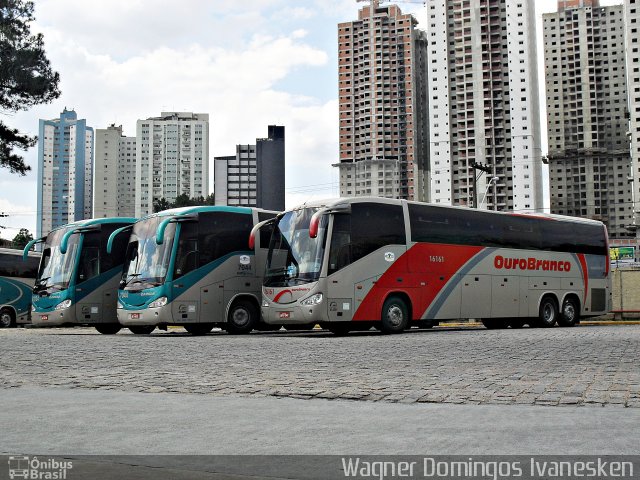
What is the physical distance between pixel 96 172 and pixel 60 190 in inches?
188

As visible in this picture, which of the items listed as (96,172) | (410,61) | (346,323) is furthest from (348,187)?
(346,323)

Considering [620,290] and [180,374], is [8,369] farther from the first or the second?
[620,290]

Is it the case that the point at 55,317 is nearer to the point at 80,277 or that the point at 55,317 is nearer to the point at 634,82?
the point at 80,277

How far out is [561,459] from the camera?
4004 mm

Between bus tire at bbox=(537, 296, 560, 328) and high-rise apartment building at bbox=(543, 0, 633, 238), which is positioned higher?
high-rise apartment building at bbox=(543, 0, 633, 238)

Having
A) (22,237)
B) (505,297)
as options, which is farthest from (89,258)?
(22,237)

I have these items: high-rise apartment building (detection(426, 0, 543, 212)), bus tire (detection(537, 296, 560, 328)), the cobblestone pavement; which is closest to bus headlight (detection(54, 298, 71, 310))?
the cobblestone pavement

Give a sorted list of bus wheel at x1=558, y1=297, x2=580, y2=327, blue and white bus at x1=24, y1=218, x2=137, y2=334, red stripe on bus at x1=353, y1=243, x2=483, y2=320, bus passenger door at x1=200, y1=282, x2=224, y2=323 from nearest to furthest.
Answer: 1. red stripe on bus at x1=353, y1=243, x2=483, y2=320
2. bus passenger door at x1=200, y1=282, x2=224, y2=323
3. blue and white bus at x1=24, y1=218, x2=137, y2=334
4. bus wheel at x1=558, y1=297, x2=580, y2=327

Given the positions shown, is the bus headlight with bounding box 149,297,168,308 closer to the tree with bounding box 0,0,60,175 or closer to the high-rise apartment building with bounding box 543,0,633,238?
the tree with bounding box 0,0,60,175

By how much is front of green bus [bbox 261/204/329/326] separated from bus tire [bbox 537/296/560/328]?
9617 millimetres

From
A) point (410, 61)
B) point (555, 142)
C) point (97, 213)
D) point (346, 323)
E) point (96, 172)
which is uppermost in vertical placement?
point (410, 61)

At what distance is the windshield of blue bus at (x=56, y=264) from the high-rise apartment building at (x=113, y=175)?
209ft

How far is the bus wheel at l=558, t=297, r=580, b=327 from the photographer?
25297mm

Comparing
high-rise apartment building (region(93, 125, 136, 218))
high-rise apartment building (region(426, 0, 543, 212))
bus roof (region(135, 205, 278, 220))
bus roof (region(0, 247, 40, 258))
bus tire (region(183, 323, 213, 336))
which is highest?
high-rise apartment building (region(426, 0, 543, 212))
